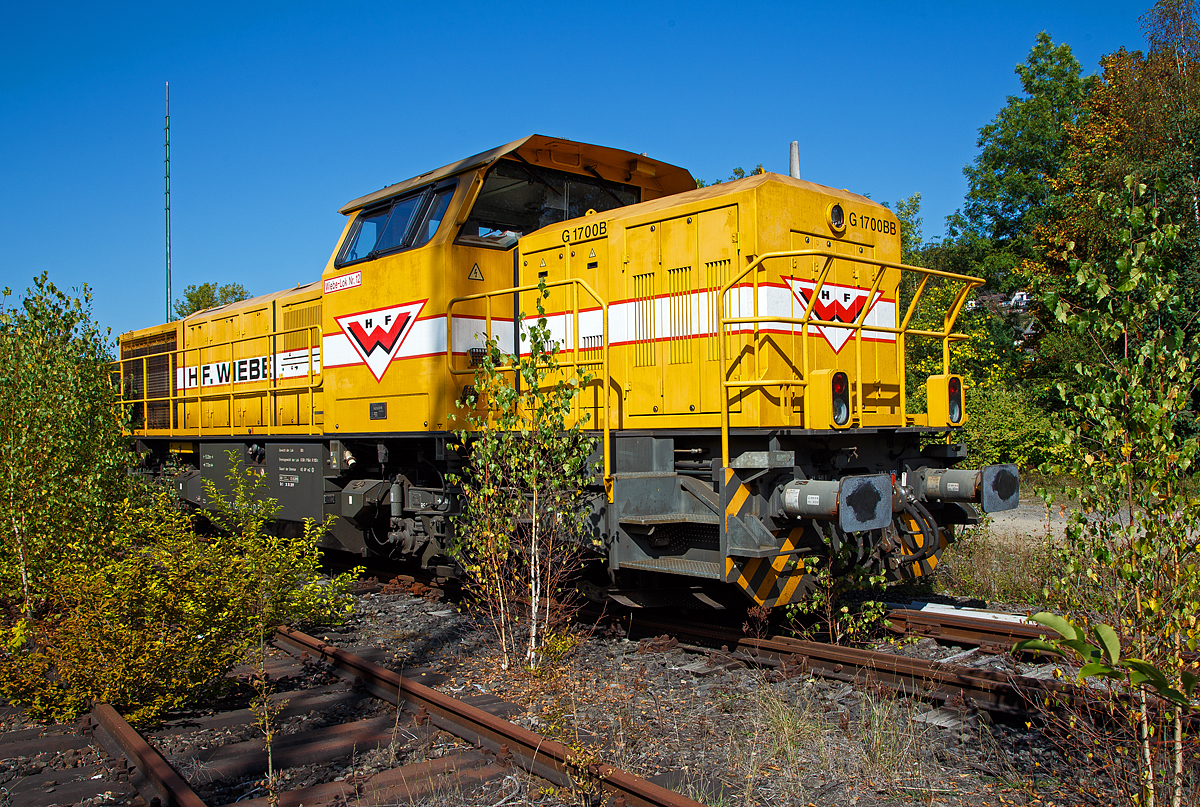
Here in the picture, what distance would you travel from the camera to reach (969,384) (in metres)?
19.4

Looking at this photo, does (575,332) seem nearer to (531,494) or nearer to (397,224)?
(531,494)

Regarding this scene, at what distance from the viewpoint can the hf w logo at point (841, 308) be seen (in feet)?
20.4

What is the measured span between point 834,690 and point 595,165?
5124 mm

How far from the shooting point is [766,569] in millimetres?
→ 5590

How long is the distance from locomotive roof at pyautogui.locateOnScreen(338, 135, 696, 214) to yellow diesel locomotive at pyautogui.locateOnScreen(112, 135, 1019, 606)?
2 cm

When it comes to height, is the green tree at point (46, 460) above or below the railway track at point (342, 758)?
above

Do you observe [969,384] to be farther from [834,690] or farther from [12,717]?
[12,717]

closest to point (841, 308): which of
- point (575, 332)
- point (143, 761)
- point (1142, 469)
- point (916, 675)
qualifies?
point (575, 332)

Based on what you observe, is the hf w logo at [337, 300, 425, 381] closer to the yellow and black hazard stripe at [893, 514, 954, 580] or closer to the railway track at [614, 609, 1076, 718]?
the railway track at [614, 609, 1076, 718]

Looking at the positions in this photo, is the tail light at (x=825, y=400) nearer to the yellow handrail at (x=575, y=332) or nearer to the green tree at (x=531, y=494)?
the yellow handrail at (x=575, y=332)

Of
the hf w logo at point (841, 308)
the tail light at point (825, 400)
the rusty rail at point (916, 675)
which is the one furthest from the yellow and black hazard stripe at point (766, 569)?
the hf w logo at point (841, 308)

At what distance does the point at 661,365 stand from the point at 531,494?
4.50 ft

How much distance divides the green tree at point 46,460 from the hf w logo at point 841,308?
5.44m

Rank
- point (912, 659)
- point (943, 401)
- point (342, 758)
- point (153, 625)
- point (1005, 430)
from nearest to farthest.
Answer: point (342, 758)
point (153, 625)
point (912, 659)
point (943, 401)
point (1005, 430)
